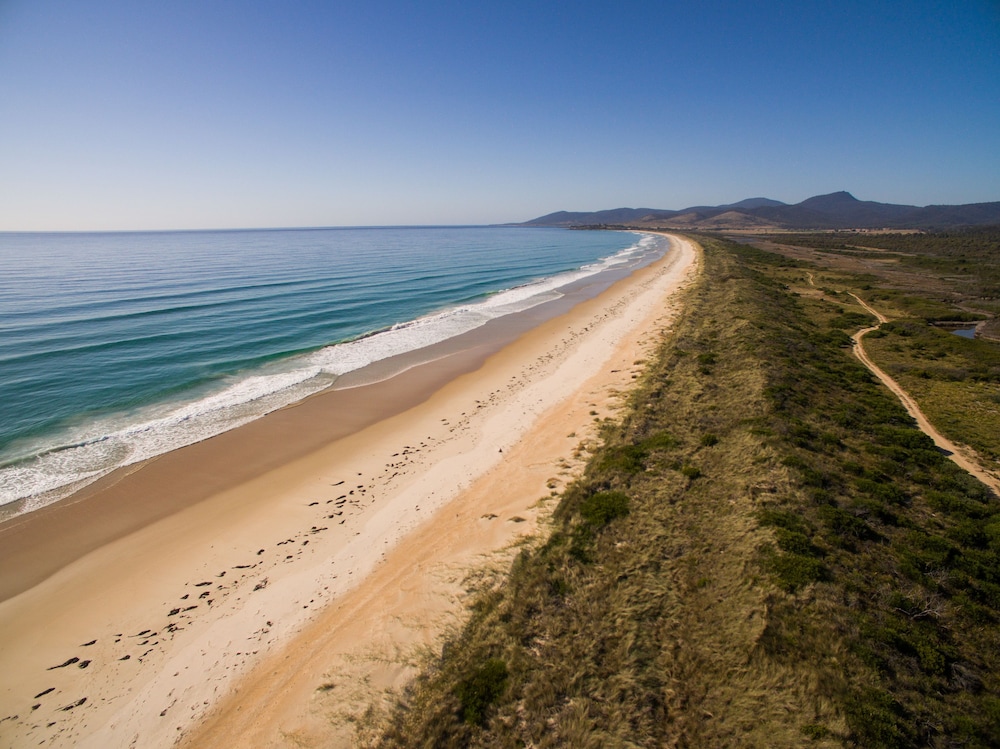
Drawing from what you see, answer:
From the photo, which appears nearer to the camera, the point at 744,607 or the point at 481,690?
the point at 481,690

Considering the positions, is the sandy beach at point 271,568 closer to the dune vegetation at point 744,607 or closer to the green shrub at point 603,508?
the green shrub at point 603,508

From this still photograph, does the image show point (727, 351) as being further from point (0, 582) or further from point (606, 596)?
point (0, 582)

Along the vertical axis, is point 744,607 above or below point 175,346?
below

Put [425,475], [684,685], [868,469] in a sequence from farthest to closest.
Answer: [425,475]
[868,469]
[684,685]

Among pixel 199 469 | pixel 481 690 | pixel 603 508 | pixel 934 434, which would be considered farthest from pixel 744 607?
pixel 199 469

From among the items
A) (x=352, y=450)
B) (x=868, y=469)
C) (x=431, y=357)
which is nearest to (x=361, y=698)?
(x=352, y=450)

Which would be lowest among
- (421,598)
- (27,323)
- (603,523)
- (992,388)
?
(421,598)

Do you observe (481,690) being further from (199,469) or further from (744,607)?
(199,469)
